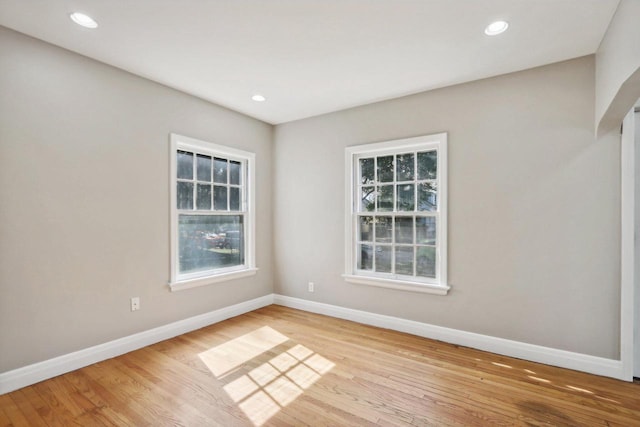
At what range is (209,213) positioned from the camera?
12.4ft

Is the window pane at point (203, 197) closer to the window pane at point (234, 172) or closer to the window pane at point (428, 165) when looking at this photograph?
the window pane at point (234, 172)

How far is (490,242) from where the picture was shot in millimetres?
3064

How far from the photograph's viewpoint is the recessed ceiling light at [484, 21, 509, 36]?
2244 mm

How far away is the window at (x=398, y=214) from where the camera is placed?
339cm

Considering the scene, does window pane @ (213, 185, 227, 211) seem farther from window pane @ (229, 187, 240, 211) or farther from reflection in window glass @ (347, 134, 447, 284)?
reflection in window glass @ (347, 134, 447, 284)

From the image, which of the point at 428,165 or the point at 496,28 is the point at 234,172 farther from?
the point at 496,28

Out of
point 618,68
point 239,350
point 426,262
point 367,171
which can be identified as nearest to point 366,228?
point 367,171

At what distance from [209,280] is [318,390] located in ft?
6.36

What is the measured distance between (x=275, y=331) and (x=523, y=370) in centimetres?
240

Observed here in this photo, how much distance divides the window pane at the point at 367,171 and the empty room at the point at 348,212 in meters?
0.04

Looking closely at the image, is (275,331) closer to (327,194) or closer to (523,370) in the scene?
(327,194)

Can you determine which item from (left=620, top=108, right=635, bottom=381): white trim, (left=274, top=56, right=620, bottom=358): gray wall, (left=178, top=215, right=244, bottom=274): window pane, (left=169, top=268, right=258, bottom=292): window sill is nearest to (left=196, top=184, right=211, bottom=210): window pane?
(left=178, top=215, right=244, bottom=274): window pane

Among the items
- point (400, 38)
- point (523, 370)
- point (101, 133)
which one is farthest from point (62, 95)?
point (523, 370)

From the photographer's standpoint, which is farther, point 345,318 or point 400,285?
point 345,318
